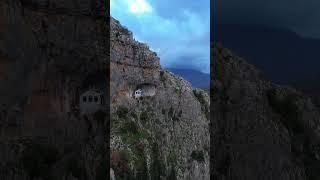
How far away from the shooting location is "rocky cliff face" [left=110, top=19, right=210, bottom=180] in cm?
3594

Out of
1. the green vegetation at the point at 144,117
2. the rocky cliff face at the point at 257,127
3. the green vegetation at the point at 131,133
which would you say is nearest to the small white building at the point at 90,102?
the rocky cliff face at the point at 257,127

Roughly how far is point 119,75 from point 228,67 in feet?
59.1

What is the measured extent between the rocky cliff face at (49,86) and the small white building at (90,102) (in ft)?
1.05

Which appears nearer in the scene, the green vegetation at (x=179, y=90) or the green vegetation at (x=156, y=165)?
the green vegetation at (x=156, y=165)

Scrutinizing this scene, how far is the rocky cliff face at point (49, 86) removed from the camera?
51.8ft

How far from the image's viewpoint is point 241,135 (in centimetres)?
1866

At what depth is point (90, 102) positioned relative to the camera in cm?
2042

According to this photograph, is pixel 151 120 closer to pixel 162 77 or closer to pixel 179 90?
pixel 162 77

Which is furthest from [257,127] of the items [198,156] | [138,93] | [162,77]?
[198,156]

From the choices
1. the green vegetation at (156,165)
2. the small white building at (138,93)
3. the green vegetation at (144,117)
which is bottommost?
the green vegetation at (156,165)

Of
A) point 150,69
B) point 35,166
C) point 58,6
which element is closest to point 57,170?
point 35,166

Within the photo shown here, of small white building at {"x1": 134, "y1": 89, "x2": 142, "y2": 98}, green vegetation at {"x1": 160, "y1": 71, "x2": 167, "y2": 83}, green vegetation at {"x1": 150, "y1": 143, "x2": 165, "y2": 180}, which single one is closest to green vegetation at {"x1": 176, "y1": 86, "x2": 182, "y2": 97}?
green vegetation at {"x1": 160, "y1": 71, "x2": 167, "y2": 83}

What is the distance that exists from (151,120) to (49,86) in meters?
→ 21.7

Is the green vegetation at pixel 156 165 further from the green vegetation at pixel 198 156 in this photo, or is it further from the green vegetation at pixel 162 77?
the green vegetation at pixel 162 77
